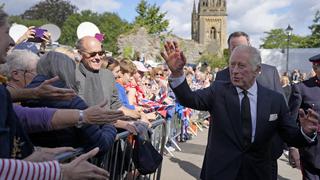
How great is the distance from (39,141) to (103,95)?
1.61 meters

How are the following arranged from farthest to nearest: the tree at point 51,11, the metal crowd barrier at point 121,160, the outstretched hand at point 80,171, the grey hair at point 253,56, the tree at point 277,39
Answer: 1. the tree at point 277,39
2. the tree at point 51,11
3. the metal crowd barrier at point 121,160
4. the grey hair at point 253,56
5. the outstretched hand at point 80,171

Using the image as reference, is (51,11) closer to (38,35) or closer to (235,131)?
(38,35)

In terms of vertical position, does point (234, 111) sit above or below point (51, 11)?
below

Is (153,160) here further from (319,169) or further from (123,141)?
(319,169)

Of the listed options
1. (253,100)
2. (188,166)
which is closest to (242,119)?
(253,100)

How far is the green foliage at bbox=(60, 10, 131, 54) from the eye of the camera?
8225 centimetres

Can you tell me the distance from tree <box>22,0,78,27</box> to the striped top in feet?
278

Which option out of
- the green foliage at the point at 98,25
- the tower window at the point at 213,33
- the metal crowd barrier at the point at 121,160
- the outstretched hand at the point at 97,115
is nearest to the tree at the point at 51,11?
the green foliage at the point at 98,25

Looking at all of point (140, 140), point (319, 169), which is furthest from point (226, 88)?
point (319, 169)

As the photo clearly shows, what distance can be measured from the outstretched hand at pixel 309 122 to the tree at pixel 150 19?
125ft

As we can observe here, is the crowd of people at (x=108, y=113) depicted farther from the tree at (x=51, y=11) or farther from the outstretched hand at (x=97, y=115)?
the tree at (x=51, y=11)

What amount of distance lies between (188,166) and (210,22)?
11478 centimetres

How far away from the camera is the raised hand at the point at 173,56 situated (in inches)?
142

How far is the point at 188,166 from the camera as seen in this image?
8.82 meters
